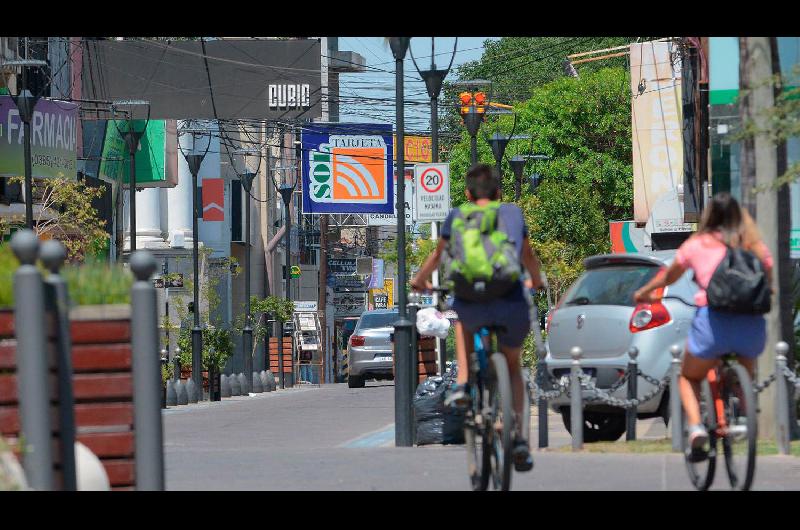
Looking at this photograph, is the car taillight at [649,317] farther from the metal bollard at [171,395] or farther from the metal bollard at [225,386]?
the metal bollard at [225,386]

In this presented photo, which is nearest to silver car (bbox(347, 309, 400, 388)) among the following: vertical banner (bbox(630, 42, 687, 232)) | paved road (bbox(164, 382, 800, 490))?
vertical banner (bbox(630, 42, 687, 232))

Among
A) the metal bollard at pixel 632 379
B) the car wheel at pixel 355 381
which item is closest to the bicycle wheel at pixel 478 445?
the metal bollard at pixel 632 379

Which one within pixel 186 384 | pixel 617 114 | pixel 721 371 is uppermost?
pixel 617 114

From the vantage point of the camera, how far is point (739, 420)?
27.2 ft

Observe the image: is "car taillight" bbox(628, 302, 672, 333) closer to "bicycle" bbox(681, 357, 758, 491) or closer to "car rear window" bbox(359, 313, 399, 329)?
"bicycle" bbox(681, 357, 758, 491)

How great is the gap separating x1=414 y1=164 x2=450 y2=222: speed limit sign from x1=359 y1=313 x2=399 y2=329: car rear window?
20.4m

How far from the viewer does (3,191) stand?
115 ft

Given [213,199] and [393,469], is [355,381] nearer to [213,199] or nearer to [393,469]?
[213,199]

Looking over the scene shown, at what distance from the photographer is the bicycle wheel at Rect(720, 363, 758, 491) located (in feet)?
26.7

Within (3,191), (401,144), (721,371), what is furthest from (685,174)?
(721,371)

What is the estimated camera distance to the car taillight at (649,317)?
42.8ft

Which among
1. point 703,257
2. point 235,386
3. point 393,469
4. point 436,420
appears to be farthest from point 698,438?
point 235,386
